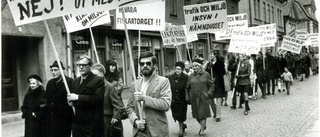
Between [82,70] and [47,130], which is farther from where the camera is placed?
[47,130]

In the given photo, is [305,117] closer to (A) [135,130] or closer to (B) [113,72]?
(B) [113,72]

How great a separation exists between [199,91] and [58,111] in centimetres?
391

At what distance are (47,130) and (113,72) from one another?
6.94 ft

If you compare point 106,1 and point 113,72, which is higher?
point 106,1

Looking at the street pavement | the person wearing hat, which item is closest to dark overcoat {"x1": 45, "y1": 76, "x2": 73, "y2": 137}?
the person wearing hat

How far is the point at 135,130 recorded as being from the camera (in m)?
5.11

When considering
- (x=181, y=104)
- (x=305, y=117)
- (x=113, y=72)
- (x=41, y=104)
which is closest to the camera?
(x=41, y=104)

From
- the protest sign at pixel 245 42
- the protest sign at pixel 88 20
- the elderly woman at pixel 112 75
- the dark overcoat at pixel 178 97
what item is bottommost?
the dark overcoat at pixel 178 97

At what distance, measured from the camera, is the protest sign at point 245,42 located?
52.6 ft

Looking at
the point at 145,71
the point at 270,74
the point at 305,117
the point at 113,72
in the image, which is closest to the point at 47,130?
the point at 113,72

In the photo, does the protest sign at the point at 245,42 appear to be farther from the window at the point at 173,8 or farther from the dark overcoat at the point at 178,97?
the window at the point at 173,8

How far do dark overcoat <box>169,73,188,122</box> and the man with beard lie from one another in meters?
4.58

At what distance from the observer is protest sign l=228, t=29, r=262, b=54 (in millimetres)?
16047

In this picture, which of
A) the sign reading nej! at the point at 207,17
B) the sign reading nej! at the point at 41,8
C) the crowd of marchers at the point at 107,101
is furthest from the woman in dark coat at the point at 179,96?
the sign reading nej! at the point at 41,8
